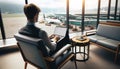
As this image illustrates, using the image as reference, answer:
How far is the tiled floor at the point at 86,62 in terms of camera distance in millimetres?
2471

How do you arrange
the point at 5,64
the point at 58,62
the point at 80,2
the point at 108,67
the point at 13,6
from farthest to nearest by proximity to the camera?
the point at 80,2 < the point at 13,6 < the point at 5,64 < the point at 108,67 < the point at 58,62

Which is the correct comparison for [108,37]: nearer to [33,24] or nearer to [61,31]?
[61,31]

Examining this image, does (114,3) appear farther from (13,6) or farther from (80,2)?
(13,6)

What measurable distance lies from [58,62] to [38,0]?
2.65 meters

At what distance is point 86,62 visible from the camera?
2689 mm

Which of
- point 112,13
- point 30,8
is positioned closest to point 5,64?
point 30,8

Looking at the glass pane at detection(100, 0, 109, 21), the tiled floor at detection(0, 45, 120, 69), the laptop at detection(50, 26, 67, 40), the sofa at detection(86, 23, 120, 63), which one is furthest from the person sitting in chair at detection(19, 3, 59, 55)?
the glass pane at detection(100, 0, 109, 21)

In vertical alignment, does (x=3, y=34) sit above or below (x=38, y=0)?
below

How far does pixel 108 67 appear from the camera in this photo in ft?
7.94

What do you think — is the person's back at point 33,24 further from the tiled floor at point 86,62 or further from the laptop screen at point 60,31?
the tiled floor at point 86,62

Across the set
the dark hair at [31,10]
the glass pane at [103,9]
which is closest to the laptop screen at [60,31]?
the dark hair at [31,10]

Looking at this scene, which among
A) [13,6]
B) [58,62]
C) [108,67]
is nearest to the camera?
[58,62]

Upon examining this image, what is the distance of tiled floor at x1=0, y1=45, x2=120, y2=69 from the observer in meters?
2.47

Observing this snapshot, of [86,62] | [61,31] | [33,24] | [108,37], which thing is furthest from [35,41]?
[108,37]
